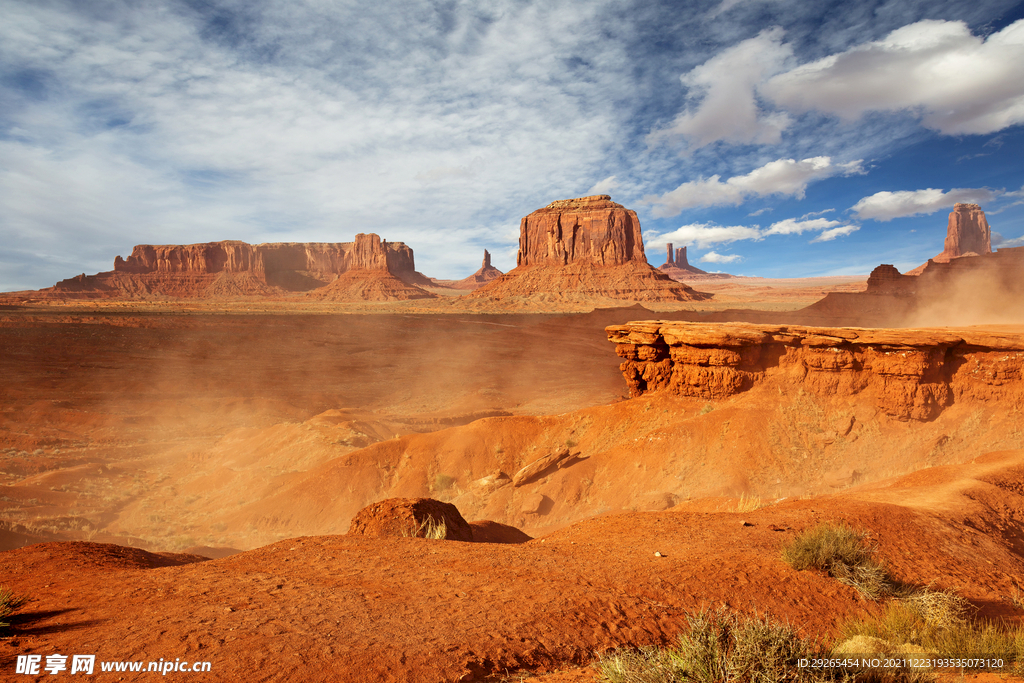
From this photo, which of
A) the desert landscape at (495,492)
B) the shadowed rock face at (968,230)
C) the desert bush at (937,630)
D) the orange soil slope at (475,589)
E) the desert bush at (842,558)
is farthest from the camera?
the shadowed rock face at (968,230)

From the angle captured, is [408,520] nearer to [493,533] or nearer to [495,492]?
[493,533]

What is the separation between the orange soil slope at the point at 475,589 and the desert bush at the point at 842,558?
0.53ft

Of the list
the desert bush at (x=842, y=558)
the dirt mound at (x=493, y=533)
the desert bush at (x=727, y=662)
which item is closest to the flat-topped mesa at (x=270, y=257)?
the dirt mound at (x=493, y=533)

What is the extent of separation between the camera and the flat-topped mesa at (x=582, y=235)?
4092 inches

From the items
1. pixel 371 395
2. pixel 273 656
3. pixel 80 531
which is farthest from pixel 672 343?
pixel 371 395

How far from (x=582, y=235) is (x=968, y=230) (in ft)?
251

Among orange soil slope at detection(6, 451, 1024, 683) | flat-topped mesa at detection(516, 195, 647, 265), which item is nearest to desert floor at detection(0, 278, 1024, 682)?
orange soil slope at detection(6, 451, 1024, 683)

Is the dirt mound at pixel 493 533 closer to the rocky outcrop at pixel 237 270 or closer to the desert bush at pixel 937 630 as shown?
the desert bush at pixel 937 630

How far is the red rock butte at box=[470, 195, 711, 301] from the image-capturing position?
93188mm

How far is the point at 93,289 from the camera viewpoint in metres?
115

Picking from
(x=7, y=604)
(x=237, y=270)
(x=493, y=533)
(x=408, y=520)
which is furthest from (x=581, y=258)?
(x=7, y=604)

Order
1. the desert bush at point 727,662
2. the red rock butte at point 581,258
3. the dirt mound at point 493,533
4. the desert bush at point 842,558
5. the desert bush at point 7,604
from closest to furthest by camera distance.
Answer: the desert bush at point 727,662 → the desert bush at point 7,604 → the desert bush at point 842,558 → the dirt mound at point 493,533 → the red rock butte at point 581,258

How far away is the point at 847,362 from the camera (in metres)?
12.3

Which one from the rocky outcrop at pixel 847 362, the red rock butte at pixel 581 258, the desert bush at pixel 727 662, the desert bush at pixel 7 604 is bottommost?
the desert bush at pixel 7 604
